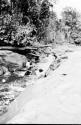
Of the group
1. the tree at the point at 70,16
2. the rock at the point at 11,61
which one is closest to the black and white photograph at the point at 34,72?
the rock at the point at 11,61

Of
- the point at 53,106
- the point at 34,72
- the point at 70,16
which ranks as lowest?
the point at 34,72

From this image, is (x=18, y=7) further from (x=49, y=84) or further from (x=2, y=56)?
(x=49, y=84)

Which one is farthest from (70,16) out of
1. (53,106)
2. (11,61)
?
(53,106)

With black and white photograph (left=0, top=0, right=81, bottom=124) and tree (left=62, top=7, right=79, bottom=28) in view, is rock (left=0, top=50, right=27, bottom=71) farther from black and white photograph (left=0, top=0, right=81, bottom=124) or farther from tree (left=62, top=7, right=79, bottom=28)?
tree (left=62, top=7, right=79, bottom=28)

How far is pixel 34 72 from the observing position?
12000mm

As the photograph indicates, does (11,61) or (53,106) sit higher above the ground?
(53,106)

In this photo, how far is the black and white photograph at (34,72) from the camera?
3.39 metres

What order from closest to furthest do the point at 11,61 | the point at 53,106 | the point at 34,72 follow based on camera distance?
1. the point at 53,106
2. the point at 34,72
3. the point at 11,61

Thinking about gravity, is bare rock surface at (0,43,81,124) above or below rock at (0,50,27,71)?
above

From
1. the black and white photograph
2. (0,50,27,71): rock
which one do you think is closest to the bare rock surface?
the black and white photograph

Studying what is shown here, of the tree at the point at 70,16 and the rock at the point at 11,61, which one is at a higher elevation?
the tree at the point at 70,16

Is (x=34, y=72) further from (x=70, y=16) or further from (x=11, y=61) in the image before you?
(x=70, y=16)

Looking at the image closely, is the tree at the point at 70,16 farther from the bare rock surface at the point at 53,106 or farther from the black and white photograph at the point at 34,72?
the bare rock surface at the point at 53,106

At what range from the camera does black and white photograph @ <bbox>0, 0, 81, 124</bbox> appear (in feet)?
11.1
